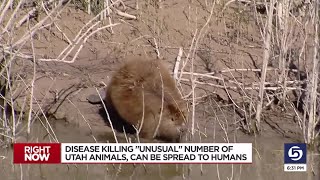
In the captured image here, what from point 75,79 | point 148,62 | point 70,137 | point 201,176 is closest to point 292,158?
point 201,176

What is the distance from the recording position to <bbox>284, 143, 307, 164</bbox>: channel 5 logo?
5344 mm

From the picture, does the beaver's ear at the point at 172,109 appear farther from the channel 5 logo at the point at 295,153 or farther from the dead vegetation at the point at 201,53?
the channel 5 logo at the point at 295,153

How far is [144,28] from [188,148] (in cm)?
262

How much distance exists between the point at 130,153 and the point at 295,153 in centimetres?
127

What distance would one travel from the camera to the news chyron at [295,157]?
5.29 meters

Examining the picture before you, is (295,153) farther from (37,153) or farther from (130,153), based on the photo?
(37,153)

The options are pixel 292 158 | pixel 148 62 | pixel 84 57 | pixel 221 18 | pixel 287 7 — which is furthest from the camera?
pixel 221 18

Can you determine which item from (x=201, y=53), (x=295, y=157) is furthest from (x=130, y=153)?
(x=201, y=53)

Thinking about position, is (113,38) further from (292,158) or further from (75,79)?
(292,158)

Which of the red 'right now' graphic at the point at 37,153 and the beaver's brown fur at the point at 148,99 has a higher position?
the beaver's brown fur at the point at 148,99

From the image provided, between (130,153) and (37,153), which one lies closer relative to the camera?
(130,153)

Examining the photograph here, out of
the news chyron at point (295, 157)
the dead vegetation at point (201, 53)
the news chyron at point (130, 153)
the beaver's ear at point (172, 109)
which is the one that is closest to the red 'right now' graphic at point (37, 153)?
the news chyron at point (130, 153)

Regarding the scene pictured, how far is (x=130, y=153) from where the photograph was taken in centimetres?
504

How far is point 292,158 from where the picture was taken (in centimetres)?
541
